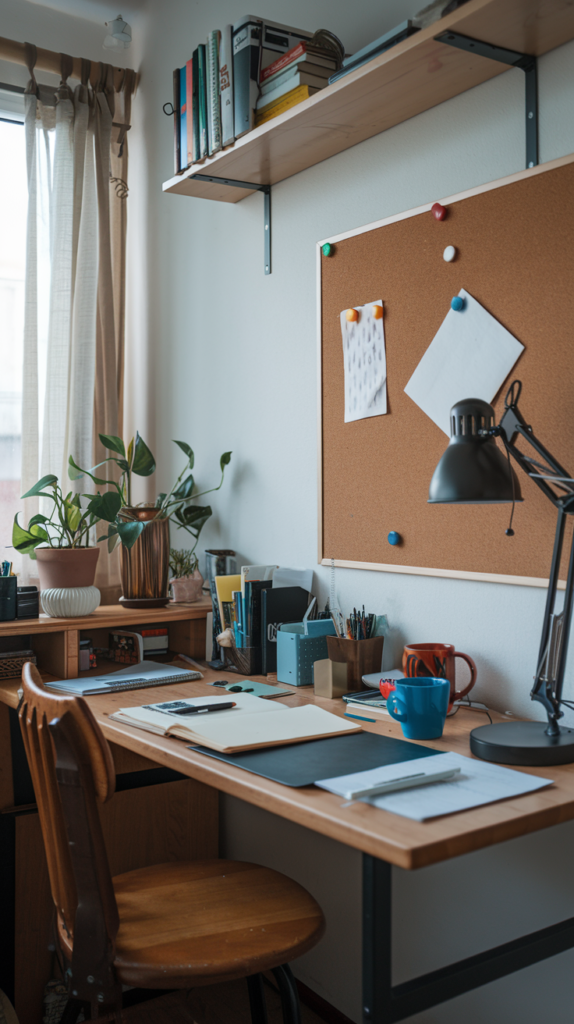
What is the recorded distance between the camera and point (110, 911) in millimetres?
1134

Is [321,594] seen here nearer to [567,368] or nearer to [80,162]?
[567,368]

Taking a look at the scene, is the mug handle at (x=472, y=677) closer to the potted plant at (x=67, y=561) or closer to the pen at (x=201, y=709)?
the pen at (x=201, y=709)

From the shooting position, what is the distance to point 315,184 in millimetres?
1938

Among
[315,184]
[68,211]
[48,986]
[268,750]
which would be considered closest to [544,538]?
[268,750]

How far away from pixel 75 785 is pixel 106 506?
3.27 feet

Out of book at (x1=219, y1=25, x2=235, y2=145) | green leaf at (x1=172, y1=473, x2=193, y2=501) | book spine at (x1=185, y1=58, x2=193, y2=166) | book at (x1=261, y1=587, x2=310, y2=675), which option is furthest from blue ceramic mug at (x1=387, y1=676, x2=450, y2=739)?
book spine at (x1=185, y1=58, x2=193, y2=166)

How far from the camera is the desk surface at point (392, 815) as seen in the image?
88 cm

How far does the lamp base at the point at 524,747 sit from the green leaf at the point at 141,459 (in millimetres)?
1339

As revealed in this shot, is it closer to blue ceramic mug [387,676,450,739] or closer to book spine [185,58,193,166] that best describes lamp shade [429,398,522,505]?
blue ceramic mug [387,676,450,739]

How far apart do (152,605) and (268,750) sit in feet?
3.17

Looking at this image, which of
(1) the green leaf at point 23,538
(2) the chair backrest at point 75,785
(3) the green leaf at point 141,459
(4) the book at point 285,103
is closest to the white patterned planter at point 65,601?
(1) the green leaf at point 23,538

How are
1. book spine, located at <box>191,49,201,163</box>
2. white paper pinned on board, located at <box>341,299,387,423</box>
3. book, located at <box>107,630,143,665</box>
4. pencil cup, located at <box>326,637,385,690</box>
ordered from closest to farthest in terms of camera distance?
pencil cup, located at <box>326,637,385,690</box>, white paper pinned on board, located at <box>341,299,387,423</box>, book spine, located at <box>191,49,201,163</box>, book, located at <box>107,630,143,665</box>

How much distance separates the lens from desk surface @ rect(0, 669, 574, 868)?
882 mm

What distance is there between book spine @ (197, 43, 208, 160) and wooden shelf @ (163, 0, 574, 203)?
0.13 ft
